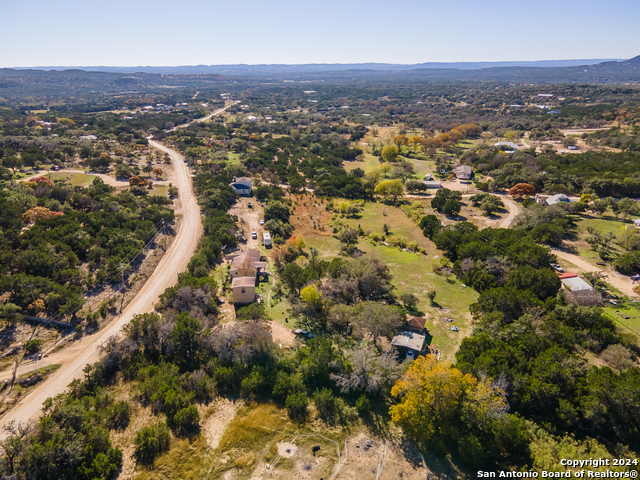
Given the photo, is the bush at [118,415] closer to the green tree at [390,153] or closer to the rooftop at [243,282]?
the rooftop at [243,282]

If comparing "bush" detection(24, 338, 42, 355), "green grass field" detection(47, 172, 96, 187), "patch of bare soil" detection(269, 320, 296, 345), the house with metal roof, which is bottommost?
"patch of bare soil" detection(269, 320, 296, 345)

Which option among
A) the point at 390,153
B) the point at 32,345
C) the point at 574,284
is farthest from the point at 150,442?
the point at 390,153

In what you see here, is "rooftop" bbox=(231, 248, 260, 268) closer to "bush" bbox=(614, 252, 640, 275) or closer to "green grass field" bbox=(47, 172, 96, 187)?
"bush" bbox=(614, 252, 640, 275)

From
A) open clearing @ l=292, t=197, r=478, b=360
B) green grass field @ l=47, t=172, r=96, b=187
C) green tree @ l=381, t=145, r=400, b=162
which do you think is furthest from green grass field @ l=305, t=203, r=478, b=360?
green grass field @ l=47, t=172, r=96, b=187

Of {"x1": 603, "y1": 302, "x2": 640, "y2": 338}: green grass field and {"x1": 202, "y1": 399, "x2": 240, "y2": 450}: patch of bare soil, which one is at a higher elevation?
{"x1": 603, "y1": 302, "x2": 640, "y2": 338}: green grass field

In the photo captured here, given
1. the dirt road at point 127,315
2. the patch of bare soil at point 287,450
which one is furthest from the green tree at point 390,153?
the patch of bare soil at point 287,450

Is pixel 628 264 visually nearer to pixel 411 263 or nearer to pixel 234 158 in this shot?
pixel 411 263
